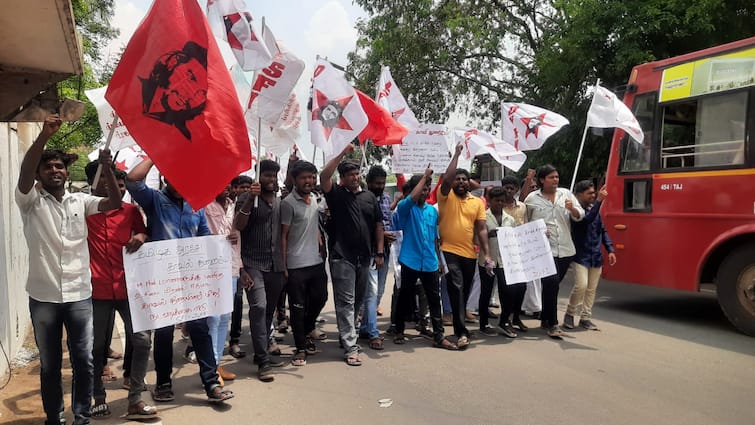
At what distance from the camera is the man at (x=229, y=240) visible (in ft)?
14.8

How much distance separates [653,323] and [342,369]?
3.92m

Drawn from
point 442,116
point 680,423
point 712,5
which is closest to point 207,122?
point 680,423

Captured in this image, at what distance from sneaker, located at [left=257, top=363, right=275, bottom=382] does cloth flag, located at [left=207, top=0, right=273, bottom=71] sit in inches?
102

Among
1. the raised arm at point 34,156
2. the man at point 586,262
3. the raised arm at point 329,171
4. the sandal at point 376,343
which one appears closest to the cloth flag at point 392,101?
the man at point 586,262

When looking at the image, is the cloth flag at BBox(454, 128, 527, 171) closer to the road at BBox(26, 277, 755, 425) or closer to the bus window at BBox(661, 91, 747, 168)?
the bus window at BBox(661, 91, 747, 168)

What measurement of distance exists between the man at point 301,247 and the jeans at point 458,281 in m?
1.26

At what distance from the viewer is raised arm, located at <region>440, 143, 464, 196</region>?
5551mm

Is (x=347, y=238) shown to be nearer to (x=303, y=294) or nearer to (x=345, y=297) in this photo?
(x=345, y=297)

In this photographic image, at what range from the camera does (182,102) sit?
3650 millimetres

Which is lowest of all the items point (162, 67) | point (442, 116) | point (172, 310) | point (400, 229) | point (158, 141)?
point (172, 310)

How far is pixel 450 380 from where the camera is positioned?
4684mm

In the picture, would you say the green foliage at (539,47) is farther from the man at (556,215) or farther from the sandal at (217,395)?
the sandal at (217,395)

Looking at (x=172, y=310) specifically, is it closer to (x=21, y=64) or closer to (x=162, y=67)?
(x=162, y=67)

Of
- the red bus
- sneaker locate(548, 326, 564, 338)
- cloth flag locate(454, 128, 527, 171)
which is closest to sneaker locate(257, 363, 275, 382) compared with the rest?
sneaker locate(548, 326, 564, 338)
